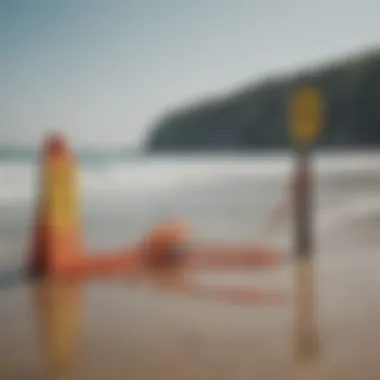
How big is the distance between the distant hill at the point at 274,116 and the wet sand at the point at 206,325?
0.63ft

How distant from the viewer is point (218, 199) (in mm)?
1958

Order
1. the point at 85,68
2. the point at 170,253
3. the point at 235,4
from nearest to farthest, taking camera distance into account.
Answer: the point at 85,68, the point at 235,4, the point at 170,253

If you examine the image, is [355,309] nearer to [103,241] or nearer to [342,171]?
[342,171]

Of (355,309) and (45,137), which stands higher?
(45,137)

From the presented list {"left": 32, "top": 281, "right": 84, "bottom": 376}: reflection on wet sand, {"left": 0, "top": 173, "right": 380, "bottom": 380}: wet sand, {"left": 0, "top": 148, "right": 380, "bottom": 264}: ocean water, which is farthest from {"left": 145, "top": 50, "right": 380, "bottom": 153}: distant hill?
{"left": 32, "top": 281, "right": 84, "bottom": 376}: reflection on wet sand

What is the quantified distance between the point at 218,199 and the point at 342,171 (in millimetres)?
433

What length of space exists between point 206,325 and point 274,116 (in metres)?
0.75

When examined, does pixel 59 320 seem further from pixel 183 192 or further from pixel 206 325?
pixel 183 192

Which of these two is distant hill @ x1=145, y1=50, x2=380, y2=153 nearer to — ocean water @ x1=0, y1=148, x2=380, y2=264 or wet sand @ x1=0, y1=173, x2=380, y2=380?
ocean water @ x1=0, y1=148, x2=380, y2=264

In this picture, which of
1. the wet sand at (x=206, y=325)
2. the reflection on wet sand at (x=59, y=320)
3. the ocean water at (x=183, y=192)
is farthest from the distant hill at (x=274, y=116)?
the reflection on wet sand at (x=59, y=320)

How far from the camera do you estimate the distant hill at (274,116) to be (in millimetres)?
1759

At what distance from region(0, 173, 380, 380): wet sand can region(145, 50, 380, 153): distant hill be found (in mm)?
192

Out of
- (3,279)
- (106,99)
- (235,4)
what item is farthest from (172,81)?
(3,279)

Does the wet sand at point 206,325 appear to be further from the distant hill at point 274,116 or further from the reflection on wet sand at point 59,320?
the distant hill at point 274,116
